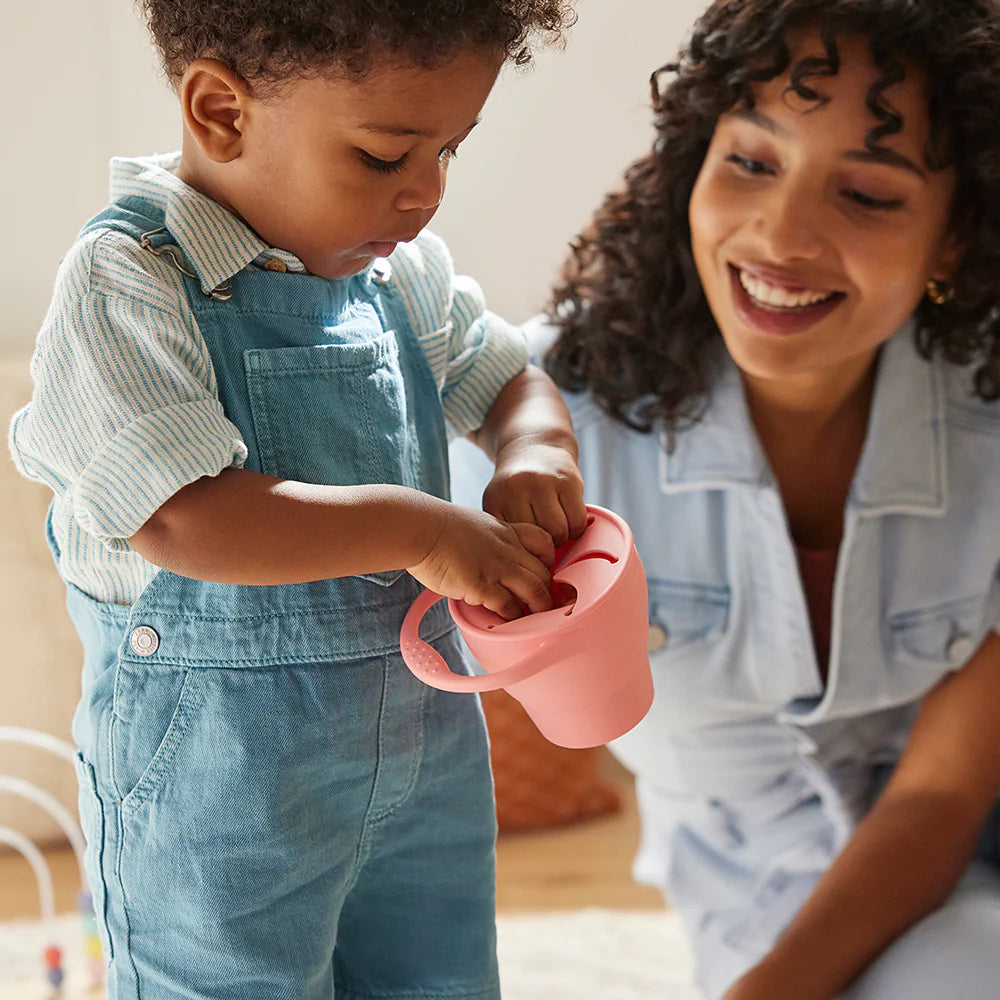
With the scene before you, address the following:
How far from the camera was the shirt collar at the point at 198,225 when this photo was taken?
644mm

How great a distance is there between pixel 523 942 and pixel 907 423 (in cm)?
87

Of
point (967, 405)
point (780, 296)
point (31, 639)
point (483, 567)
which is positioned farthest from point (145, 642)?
point (31, 639)

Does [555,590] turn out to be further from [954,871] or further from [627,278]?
[954,871]

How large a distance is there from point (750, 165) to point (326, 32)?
0.58 metres

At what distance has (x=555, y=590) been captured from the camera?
2.26ft

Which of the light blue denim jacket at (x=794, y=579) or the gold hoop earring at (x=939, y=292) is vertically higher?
the gold hoop earring at (x=939, y=292)

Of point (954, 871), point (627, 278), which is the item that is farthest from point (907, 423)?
point (954, 871)

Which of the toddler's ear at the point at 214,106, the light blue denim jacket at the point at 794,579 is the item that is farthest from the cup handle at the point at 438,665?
the light blue denim jacket at the point at 794,579

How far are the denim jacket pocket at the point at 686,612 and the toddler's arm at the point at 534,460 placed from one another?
0.47m

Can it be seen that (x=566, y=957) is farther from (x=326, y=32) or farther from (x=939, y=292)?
(x=326, y=32)

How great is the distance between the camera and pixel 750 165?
1087 mm

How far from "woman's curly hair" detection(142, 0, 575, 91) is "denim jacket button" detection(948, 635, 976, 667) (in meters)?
0.85

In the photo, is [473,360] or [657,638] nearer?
[473,360]

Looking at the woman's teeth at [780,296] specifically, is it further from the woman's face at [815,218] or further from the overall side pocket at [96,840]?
the overall side pocket at [96,840]
